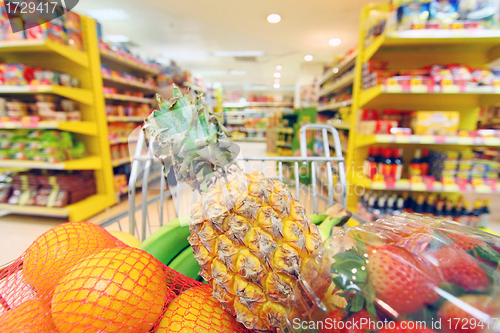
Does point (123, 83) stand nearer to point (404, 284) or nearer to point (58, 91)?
point (58, 91)

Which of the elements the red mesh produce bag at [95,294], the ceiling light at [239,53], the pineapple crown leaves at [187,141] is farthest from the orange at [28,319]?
the ceiling light at [239,53]

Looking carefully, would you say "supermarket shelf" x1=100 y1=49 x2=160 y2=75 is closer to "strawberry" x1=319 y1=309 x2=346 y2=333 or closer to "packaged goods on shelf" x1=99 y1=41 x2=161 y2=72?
"packaged goods on shelf" x1=99 y1=41 x2=161 y2=72

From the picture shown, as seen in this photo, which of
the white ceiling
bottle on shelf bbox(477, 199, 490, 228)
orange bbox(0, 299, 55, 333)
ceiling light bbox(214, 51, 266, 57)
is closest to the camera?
orange bbox(0, 299, 55, 333)

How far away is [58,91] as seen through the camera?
218 centimetres

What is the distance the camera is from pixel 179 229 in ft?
2.24

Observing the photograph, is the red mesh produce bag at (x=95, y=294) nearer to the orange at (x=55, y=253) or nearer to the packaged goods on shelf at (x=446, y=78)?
the orange at (x=55, y=253)

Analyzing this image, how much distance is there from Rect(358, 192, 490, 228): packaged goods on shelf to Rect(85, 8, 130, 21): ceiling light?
4.45m

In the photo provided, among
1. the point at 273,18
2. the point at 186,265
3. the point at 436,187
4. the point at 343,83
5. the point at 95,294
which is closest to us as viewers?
the point at 95,294

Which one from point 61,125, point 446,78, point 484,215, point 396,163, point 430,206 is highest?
point 446,78

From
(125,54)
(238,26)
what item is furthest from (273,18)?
(125,54)

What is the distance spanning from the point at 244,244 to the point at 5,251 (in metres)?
2.39

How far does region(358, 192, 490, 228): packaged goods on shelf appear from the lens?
7.23 ft

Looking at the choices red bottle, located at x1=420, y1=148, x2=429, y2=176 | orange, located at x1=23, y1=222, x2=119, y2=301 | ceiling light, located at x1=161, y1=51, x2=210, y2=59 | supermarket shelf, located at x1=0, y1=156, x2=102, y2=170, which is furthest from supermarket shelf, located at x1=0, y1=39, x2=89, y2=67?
ceiling light, located at x1=161, y1=51, x2=210, y2=59

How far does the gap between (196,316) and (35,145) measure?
2.81 m
